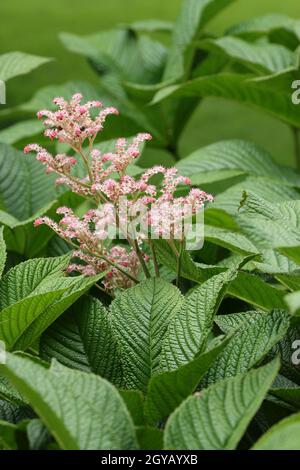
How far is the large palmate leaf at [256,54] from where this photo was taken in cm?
153

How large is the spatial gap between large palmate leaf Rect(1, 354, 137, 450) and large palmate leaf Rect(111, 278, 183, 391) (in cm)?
16

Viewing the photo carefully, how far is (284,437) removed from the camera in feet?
2.09

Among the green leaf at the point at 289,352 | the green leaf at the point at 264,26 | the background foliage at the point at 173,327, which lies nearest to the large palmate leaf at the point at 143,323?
the background foliage at the point at 173,327

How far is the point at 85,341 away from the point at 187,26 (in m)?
1.11

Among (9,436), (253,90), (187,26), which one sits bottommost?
(9,436)

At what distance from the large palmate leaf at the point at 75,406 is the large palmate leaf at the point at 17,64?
30.3 inches

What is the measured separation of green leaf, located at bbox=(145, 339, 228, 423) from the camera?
743 mm

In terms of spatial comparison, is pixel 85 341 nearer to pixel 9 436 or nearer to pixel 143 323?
pixel 143 323

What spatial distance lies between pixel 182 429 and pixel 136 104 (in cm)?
123

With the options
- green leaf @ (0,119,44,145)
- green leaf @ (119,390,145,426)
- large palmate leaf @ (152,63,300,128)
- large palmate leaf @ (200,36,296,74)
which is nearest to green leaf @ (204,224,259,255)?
green leaf @ (119,390,145,426)

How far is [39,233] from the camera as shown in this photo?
1.17 meters

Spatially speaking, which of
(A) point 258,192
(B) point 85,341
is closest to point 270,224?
(B) point 85,341
